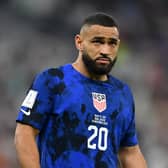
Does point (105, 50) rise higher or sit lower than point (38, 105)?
higher

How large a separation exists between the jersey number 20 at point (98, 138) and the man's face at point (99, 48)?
0.34m

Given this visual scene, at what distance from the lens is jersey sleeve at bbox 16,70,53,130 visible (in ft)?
12.5

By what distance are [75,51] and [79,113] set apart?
5866 mm

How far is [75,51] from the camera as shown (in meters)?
9.70

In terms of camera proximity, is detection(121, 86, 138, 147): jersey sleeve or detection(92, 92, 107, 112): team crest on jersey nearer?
detection(92, 92, 107, 112): team crest on jersey

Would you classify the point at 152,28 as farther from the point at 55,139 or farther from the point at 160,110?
the point at 55,139

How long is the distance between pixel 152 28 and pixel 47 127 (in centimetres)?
682

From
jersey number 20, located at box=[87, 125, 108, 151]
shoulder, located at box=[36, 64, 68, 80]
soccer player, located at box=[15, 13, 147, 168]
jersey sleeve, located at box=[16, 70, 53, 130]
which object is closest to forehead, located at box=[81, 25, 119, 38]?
soccer player, located at box=[15, 13, 147, 168]

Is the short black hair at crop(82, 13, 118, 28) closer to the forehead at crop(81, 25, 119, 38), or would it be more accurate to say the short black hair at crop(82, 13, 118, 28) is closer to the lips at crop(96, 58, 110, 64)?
the forehead at crop(81, 25, 119, 38)

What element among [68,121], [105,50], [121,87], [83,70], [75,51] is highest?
[105,50]

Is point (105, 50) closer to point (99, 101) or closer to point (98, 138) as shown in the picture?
point (99, 101)

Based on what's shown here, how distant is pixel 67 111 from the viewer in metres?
3.85

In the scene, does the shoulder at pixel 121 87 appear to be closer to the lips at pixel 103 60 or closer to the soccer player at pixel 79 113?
the soccer player at pixel 79 113

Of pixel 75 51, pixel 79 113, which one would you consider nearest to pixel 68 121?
pixel 79 113
